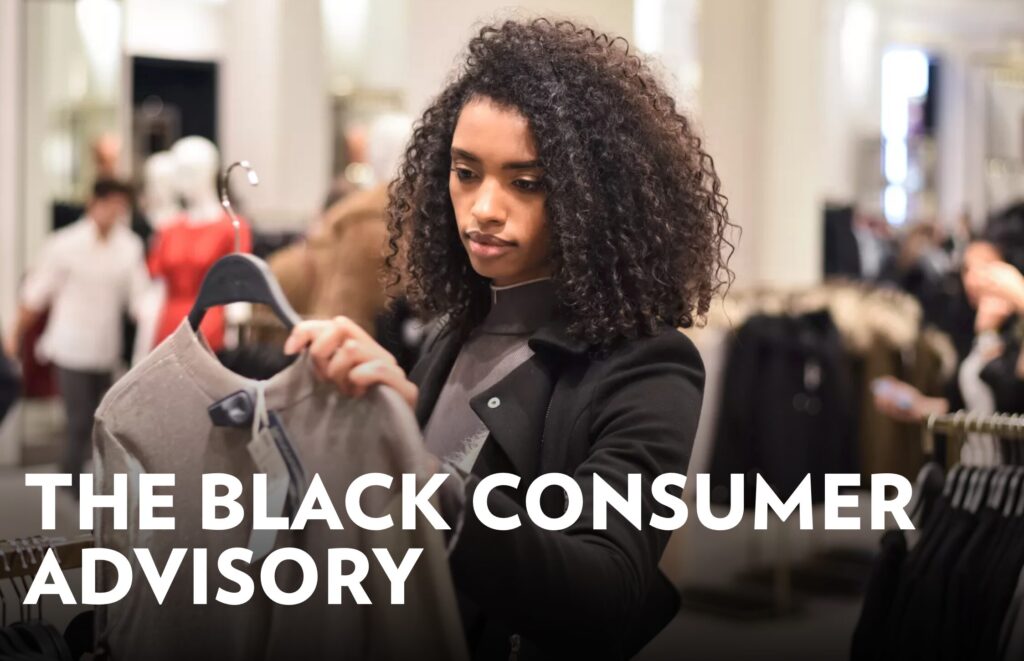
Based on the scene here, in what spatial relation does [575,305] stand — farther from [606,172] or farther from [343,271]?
[343,271]

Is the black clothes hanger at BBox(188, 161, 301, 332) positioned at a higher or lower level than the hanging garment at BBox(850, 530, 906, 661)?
higher

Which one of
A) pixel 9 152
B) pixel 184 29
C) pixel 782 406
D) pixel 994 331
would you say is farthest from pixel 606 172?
pixel 184 29

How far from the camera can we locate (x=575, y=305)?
128 cm

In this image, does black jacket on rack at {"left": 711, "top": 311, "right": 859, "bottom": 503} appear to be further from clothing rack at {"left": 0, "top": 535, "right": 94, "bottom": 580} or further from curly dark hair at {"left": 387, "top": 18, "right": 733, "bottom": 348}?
clothing rack at {"left": 0, "top": 535, "right": 94, "bottom": 580}

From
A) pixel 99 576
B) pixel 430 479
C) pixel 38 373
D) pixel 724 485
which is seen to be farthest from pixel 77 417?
pixel 430 479

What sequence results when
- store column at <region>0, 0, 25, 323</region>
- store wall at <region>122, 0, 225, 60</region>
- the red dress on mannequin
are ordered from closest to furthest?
1. the red dress on mannequin
2. store column at <region>0, 0, 25, 323</region>
3. store wall at <region>122, 0, 225, 60</region>

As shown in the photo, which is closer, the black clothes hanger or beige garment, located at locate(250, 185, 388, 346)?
the black clothes hanger

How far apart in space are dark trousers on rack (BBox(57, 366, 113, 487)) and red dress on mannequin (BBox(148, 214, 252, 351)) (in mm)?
670

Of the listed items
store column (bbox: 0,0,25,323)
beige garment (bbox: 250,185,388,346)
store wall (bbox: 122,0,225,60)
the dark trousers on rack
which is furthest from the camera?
store wall (bbox: 122,0,225,60)

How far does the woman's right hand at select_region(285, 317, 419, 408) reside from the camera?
110cm

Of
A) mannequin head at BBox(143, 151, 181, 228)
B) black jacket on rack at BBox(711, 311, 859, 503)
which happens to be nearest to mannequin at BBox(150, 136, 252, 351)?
mannequin head at BBox(143, 151, 181, 228)

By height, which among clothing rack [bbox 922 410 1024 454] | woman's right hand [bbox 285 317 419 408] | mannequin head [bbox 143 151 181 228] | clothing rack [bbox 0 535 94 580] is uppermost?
mannequin head [bbox 143 151 181 228]

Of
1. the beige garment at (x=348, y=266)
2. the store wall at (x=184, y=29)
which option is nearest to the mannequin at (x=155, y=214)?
the beige garment at (x=348, y=266)

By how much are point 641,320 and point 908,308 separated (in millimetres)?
3738
